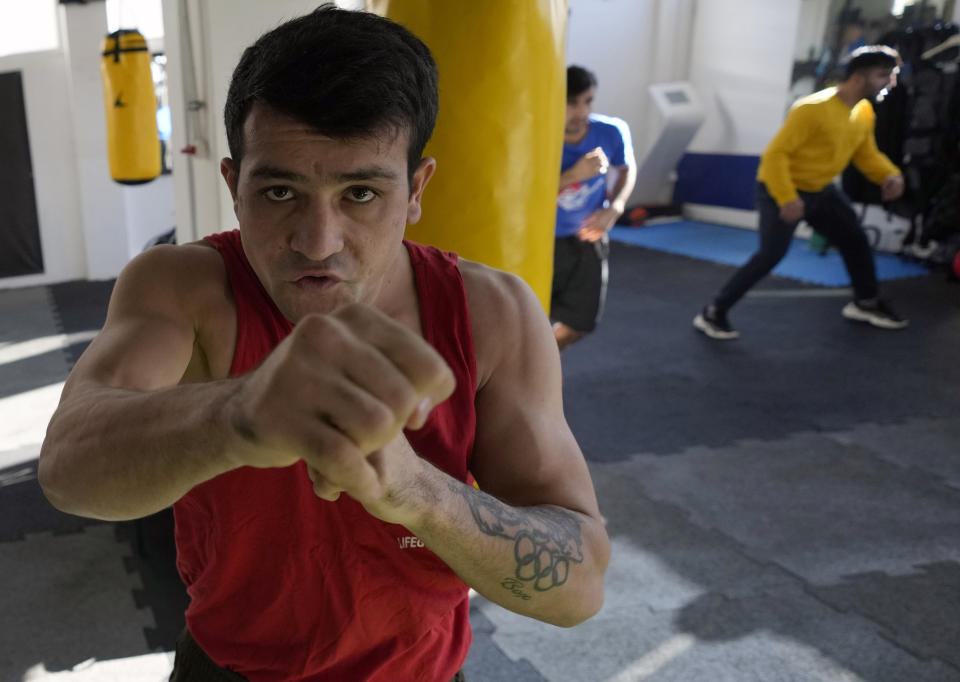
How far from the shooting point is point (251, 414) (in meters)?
0.61

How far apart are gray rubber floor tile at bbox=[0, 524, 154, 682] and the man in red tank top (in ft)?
4.90

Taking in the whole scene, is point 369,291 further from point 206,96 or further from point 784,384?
point 784,384

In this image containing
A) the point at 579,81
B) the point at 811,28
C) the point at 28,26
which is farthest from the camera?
the point at 811,28

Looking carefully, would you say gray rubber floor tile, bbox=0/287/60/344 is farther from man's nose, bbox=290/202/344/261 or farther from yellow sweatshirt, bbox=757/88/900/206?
man's nose, bbox=290/202/344/261

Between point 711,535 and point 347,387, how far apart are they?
282 cm

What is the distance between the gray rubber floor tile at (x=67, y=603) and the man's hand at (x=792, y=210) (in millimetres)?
4126

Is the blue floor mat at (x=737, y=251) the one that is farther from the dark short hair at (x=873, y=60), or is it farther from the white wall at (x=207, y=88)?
the white wall at (x=207, y=88)

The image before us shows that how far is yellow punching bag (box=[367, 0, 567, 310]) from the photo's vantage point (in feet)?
4.66

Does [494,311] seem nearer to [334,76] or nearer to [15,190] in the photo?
[334,76]

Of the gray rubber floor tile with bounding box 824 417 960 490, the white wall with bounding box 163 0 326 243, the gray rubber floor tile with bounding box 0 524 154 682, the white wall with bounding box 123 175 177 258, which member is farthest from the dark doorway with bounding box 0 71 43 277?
the gray rubber floor tile with bounding box 824 417 960 490

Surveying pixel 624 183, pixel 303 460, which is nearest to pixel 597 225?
pixel 624 183

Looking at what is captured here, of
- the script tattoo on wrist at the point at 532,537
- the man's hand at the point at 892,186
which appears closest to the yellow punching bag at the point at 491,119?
the script tattoo on wrist at the point at 532,537

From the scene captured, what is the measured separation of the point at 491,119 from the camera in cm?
145

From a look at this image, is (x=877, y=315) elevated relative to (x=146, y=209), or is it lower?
lower
